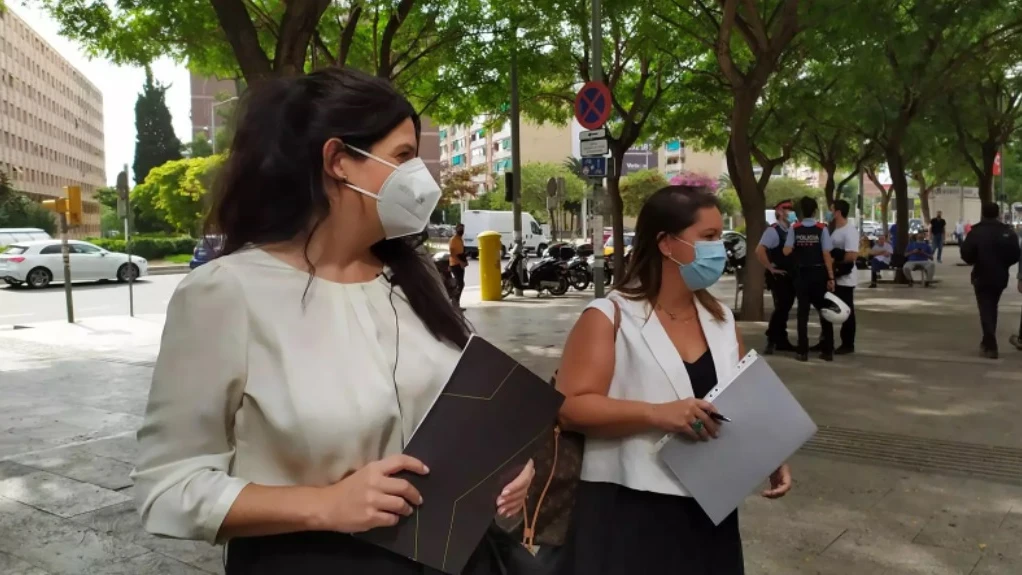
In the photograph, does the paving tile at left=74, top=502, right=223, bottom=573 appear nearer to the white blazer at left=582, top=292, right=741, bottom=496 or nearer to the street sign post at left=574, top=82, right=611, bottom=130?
the white blazer at left=582, top=292, right=741, bottom=496

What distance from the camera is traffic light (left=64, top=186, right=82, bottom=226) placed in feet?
52.4

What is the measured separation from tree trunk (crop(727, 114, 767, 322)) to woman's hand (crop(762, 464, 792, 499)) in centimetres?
1022

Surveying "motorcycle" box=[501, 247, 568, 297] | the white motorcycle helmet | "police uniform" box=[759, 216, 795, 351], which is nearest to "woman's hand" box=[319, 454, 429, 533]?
the white motorcycle helmet

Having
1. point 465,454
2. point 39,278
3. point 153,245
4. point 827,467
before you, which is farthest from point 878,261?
point 153,245

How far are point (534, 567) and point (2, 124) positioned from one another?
275ft

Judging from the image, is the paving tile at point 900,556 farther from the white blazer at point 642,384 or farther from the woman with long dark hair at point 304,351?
the woman with long dark hair at point 304,351

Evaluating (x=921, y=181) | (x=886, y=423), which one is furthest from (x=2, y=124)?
(x=886, y=423)

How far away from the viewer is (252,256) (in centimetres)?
156

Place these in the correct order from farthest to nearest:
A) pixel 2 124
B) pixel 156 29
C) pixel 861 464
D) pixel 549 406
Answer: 1. pixel 2 124
2. pixel 156 29
3. pixel 861 464
4. pixel 549 406

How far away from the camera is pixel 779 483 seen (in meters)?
2.61

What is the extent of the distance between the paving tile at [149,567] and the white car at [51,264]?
22187 mm

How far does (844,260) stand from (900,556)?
612cm

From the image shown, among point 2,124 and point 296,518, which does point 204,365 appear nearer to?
point 296,518

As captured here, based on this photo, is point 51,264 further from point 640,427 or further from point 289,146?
point 289,146
